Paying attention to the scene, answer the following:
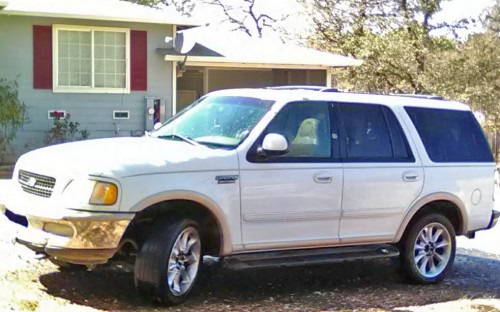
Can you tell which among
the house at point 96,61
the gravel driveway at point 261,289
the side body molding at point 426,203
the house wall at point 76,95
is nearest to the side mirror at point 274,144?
the gravel driveway at point 261,289

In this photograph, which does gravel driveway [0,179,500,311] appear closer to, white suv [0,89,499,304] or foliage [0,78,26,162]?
white suv [0,89,499,304]

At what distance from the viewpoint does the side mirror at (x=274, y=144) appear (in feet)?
20.3

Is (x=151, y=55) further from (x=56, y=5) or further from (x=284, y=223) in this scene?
(x=284, y=223)

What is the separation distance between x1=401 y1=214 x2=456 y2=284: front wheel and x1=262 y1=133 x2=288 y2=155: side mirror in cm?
195

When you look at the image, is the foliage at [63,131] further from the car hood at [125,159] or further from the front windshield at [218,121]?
the car hood at [125,159]

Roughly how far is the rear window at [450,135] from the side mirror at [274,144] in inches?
75.9

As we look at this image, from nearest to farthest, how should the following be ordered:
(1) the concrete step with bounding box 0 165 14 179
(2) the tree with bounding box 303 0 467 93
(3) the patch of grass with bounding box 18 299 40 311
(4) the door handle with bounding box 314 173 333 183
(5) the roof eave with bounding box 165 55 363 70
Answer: (3) the patch of grass with bounding box 18 299 40 311 < (4) the door handle with bounding box 314 173 333 183 < (1) the concrete step with bounding box 0 165 14 179 < (5) the roof eave with bounding box 165 55 363 70 < (2) the tree with bounding box 303 0 467 93

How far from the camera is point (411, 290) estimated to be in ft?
23.7

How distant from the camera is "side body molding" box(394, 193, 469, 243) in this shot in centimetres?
721

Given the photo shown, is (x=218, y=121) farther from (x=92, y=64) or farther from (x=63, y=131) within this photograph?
(x=92, y=64)

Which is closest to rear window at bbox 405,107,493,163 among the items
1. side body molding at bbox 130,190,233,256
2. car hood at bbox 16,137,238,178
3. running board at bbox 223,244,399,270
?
running board at bbox 223,244,399,270

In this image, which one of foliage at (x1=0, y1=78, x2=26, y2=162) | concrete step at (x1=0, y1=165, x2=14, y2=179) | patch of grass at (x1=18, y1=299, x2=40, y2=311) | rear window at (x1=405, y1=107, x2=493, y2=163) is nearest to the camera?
patch of grass at (x1=18, y1=299, x2=40, y2=311)

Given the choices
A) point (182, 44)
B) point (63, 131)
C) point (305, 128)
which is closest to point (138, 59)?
point (182, 44)

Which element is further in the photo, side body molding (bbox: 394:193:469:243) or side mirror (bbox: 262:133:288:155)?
side body molding (bbox: 394:193:469:243)
